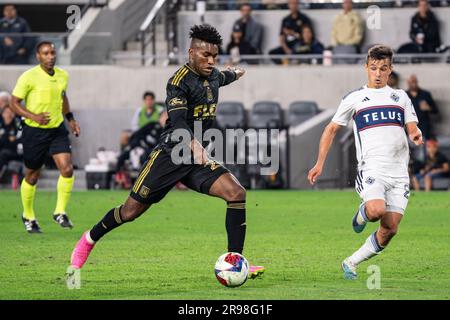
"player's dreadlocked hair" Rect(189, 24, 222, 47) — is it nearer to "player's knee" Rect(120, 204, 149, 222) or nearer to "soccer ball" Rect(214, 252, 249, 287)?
"player's knee" Rect(120, 204, 149, 222)

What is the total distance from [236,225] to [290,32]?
18.2m

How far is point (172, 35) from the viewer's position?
29703 mm

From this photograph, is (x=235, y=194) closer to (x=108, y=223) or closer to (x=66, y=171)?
(x=108, y=223)


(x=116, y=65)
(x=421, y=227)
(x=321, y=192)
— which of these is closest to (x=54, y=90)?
(x=421, y=227)

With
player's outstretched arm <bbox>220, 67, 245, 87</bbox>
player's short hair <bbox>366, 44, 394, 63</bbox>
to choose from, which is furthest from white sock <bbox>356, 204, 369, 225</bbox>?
player's outstretched arm <bbox>220, 67, 245, 87</bbox>

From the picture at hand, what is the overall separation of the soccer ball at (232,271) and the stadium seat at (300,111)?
1694 cm

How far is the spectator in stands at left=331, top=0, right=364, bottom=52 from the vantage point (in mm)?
28000

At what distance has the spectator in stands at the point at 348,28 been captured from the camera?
2800cm

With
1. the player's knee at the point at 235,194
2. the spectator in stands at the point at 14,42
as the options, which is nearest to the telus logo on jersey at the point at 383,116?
the player's knee at the point at 235,194

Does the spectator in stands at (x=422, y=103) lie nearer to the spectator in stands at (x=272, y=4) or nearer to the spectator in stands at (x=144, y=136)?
the spectator in stands at (x=272, y=4)

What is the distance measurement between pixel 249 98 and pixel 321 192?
15.0ft

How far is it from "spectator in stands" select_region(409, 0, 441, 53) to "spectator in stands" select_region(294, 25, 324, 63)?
2129 mm

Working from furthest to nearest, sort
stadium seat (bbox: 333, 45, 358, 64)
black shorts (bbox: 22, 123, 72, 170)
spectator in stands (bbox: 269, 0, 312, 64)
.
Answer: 1. spectator in stands (bbox: 269, 0, 312, 64)
2. stadium seat (bbox: 333, 45, 358, 64)
3. black shorts (bbox: 22, 123, 72, 170)
